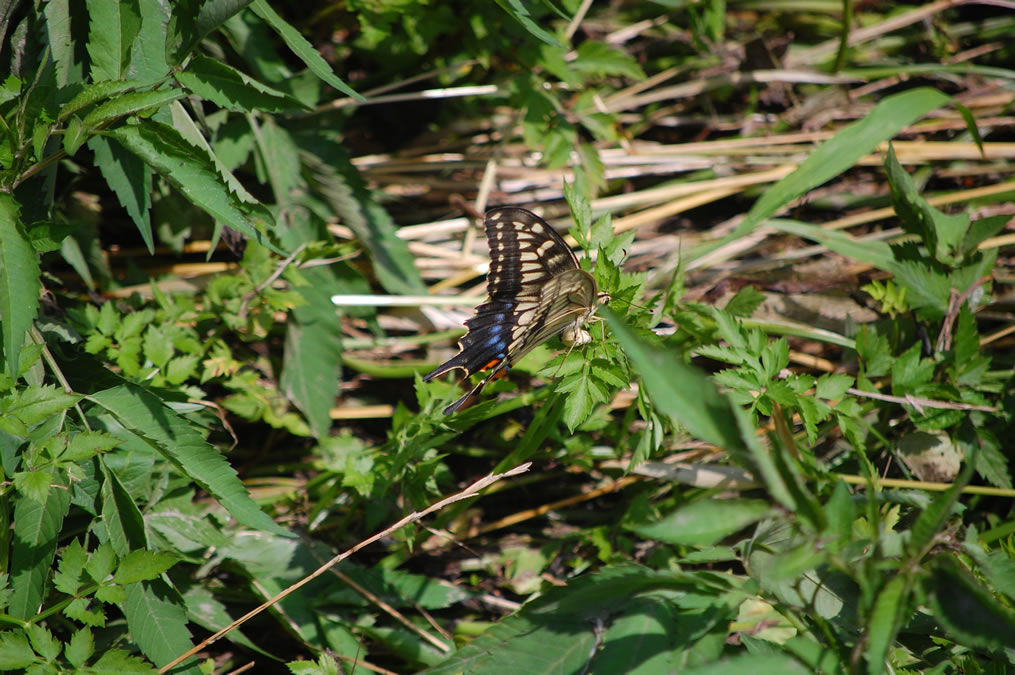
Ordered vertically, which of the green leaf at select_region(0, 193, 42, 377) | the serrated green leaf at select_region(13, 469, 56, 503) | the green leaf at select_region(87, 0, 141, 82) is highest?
the green leaf at select_region(87, 0, 141, 82)

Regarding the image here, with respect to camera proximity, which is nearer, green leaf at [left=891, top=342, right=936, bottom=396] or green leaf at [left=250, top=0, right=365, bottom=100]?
green leaf at [left=250, top=0, right=365, bottom=100]

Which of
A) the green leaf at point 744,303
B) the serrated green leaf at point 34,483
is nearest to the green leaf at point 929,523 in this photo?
the green leaf at point 744,303

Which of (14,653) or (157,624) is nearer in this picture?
(14,653)

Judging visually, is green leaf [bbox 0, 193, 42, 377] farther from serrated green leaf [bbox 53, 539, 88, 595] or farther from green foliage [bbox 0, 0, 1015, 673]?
serrated green leaf [bbox 53, 539, 88, 595]

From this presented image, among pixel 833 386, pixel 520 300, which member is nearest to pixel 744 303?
pixel 833 386

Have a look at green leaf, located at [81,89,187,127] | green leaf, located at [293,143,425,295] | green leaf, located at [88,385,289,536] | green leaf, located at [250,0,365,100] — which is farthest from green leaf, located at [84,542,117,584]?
green leaf, located at [293,143,425,295]

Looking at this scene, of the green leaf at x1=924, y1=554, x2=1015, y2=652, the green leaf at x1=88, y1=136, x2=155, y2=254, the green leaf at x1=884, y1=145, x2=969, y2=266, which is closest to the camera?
the green leaf at x1=924, y1=554, x2=1015, y2=652

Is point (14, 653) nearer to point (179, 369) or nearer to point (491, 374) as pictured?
point (179, 369)
